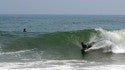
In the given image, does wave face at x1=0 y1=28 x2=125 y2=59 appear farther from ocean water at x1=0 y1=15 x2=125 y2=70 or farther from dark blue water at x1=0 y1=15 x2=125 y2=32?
dark blue water at x1=0 y1=15 x2=125 y2=32

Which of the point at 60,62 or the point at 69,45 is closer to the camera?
the point at 60,62

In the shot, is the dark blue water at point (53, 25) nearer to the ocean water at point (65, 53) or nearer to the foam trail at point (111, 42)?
the ocean water at point (65, 53)

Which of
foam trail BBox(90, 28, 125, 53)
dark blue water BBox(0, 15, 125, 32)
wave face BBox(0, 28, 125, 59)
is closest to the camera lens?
wave face BBox(0, 28, 125, 59)

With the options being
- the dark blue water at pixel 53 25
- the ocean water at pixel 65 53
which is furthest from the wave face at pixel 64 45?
the dark blue water at pixel 53 25

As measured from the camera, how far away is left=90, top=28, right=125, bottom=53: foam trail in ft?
72.1

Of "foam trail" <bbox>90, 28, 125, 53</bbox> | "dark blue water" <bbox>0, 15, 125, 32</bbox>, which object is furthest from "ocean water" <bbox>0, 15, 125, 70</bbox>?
"dark blue water" <bbox>0, 15, 125, 32</bbox>

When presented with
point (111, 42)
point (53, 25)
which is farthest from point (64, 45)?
point (53, 25)

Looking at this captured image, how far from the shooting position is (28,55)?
62.7 feet

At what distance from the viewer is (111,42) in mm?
22750

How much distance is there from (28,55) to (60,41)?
7.12 m

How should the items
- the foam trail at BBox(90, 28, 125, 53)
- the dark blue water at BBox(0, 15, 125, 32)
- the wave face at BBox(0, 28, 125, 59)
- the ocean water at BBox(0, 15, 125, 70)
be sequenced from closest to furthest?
the ocean water at BBox(0, 15, 125, 70) → the wave face at BBox(0, 28, 125, 59) → the foam trail at BBox(90, 28, 125, 53) → the dark blue water at BBox(0, 15, 125, 32)

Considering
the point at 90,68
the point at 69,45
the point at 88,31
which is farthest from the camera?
the point at 88,31

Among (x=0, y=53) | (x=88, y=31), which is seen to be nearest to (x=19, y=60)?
(x=0, y=53)

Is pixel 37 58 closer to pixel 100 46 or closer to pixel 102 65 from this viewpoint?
pixel 102 65
